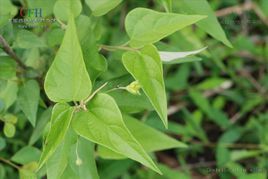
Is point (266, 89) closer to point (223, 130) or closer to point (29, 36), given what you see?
point (223, 130)

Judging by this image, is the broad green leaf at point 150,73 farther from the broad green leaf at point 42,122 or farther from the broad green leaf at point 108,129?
the broad green leaf at point 42,122

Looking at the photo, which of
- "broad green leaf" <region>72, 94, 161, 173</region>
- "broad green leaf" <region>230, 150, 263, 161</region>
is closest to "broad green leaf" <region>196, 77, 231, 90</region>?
"broad green leaf" <region>230, 150, 263, 161</region>

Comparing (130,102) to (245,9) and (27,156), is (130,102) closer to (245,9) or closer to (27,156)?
(27,156)

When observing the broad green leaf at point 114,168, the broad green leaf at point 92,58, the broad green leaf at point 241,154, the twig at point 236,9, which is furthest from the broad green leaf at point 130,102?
the twig at point 236,9

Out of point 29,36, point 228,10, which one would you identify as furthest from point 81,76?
point 228,10

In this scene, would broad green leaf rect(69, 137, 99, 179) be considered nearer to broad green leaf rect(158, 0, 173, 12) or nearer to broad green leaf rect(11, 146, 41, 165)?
broad green leaf rect(11, 146, 41, 165)

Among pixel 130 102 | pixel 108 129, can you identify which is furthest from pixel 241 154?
pixel 108 129
